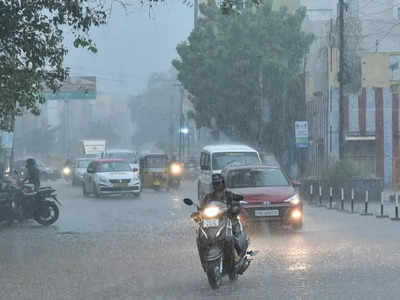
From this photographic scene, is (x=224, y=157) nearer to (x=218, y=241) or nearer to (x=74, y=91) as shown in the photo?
(x=218, y=241)

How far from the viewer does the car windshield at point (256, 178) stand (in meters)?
22.7

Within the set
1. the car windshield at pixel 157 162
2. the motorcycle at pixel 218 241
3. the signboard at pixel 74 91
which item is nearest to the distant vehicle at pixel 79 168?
the car windshield at pixel 157 162

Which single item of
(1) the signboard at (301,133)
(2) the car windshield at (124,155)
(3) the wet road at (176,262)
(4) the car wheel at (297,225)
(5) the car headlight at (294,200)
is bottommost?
(3) the wet road at (176,262)

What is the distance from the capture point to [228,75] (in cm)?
6041

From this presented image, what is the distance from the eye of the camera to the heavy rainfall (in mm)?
12867

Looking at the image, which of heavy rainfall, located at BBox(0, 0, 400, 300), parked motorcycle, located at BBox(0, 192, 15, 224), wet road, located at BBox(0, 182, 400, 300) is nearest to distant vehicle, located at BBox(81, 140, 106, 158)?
heavy rainfall, located at BBox(0, 0, 400, 300)

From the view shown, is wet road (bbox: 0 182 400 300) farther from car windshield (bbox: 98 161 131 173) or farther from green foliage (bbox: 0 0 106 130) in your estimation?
car windshield (bbox: 98 161 131 173)

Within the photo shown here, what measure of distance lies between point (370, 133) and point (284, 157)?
11248 millimetres

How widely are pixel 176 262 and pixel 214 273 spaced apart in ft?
12.3

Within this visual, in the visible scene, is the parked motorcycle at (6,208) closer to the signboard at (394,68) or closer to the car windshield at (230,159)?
the car windshield at (230,159)

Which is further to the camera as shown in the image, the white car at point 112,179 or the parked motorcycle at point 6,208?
the white car at point 112,179

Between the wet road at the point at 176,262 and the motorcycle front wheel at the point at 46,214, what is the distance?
0.26 meters

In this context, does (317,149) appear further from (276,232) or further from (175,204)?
(276,232)

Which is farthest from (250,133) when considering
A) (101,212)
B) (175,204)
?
(101,212)
